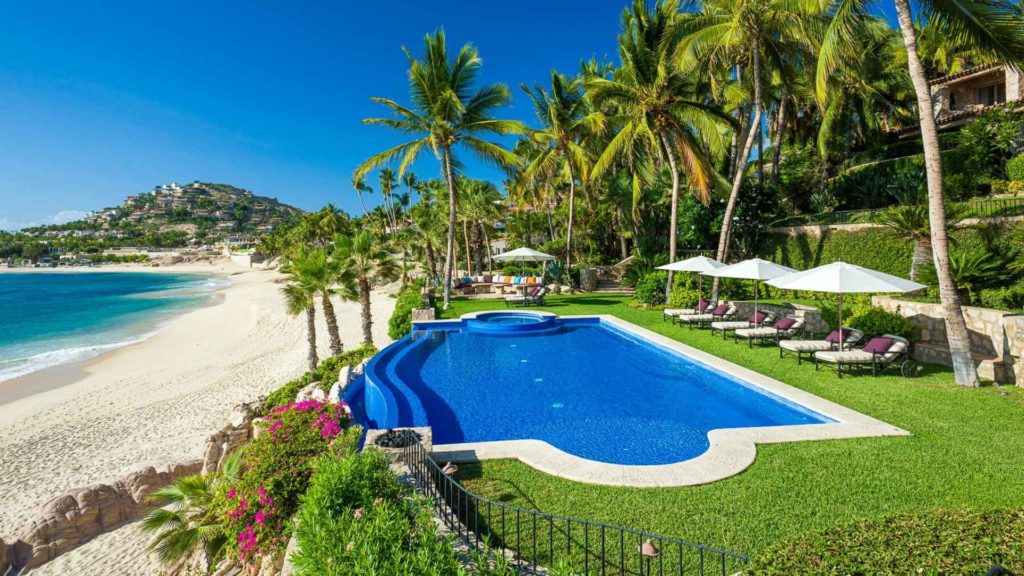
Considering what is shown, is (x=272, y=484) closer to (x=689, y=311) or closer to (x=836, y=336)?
(x=836, y=336)

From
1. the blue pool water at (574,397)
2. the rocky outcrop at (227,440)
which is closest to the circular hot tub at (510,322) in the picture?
the blue pool water at (574,397)

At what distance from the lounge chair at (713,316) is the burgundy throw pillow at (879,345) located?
5.31 m

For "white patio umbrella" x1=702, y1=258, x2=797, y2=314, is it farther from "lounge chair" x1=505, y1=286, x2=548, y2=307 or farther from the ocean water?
the ocean water

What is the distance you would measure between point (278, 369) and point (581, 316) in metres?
11.3

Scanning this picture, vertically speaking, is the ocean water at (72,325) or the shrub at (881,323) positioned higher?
the shrub at (881,323)

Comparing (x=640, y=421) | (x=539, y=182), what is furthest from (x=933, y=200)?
(x=539, y=182)

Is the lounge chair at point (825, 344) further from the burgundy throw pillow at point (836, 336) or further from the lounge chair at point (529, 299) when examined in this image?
the lounge chair at point (529, 299)

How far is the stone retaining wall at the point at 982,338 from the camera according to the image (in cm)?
783

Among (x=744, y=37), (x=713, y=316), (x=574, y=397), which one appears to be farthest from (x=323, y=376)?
(x=744, y=37)

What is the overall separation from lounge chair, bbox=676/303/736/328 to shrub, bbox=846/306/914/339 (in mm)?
4326

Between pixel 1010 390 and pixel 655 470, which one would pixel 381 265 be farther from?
pixel 1010 390

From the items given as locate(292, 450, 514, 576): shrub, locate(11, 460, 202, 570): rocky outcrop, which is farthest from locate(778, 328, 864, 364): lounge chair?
locate(11, 460, 202, 570): rocky outcrop

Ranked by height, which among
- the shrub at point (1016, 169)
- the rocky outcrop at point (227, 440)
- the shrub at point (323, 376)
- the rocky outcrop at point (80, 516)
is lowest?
the rocky outcrop at point (80, 516)

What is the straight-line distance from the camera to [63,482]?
9203 millimetres
